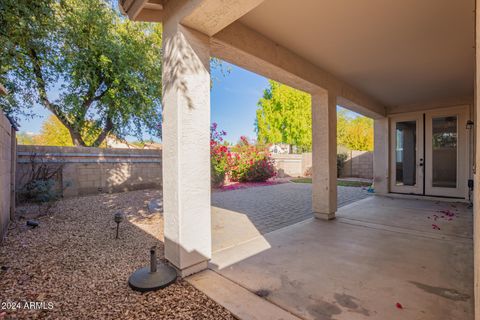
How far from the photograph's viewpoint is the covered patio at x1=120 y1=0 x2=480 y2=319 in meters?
2.21

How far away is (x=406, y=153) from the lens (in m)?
7.33

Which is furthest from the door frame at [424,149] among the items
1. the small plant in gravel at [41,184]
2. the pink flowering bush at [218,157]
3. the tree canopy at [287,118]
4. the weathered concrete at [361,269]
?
the tree canopy at [287,118]

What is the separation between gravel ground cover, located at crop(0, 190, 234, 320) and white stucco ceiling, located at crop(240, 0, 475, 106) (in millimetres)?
3246

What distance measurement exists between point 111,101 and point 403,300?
9.95 meters

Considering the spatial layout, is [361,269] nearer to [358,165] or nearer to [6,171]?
[6,171]

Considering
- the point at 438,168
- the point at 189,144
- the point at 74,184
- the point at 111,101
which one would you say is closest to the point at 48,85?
the point at 111,101

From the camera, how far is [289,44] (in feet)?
11.4

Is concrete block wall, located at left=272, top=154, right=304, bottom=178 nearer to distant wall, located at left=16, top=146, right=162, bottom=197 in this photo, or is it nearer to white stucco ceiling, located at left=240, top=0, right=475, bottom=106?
distant wall, located at left=16, top=146, right=162, bottom=197

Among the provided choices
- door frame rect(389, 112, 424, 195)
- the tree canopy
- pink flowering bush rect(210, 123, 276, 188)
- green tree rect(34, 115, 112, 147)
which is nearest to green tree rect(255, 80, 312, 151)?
the tree canopy

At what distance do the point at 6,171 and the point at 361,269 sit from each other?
5.48 metres

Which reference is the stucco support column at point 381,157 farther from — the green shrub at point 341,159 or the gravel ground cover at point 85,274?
the gravel ground cover at point 85,274

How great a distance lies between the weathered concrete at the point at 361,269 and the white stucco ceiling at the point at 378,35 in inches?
116

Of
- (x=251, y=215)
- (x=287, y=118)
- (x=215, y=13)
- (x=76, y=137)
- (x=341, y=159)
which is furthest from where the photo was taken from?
(x=287, y=118)

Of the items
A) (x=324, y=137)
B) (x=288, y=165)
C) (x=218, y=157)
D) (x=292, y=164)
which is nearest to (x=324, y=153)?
(x=324, y=137)
